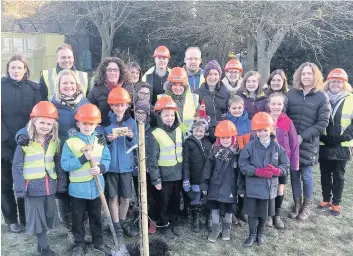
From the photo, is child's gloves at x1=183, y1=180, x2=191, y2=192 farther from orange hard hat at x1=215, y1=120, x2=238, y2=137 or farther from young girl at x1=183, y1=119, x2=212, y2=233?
orange hard hat at x1=215, y1=120, x2=238, y2=137

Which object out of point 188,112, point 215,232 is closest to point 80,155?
point 188,112

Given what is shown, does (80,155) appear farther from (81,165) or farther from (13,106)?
(13,106)

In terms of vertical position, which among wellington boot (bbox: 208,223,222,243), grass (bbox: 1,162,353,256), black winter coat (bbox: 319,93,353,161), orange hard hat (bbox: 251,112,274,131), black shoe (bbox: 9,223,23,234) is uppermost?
orange hard hat (bbox: 251,112,274,131)

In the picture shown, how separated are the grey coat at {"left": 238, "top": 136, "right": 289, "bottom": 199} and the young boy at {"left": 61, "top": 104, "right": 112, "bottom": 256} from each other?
5.06 feet

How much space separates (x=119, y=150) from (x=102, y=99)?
2.12 ft

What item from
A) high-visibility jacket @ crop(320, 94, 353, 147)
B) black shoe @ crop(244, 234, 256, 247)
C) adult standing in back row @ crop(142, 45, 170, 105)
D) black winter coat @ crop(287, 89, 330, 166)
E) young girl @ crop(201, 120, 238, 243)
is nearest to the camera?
young girl @ crop(201, 120, 238, 243)

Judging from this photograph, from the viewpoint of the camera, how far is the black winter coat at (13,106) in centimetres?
426

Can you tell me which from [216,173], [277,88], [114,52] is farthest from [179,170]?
[114,52]

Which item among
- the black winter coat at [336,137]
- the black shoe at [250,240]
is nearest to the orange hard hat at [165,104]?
the black shoe at [250,240]

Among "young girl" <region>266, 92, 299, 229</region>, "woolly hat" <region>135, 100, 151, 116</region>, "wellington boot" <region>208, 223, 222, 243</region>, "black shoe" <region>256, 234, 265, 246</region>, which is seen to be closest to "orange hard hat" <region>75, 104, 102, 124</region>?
"woolly hat" <region>135, 100, 151, 116</region>

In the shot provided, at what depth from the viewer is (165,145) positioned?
14.2 ft

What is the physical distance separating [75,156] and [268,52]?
10.6m

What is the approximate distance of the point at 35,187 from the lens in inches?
149

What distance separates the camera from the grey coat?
420 centimetres
